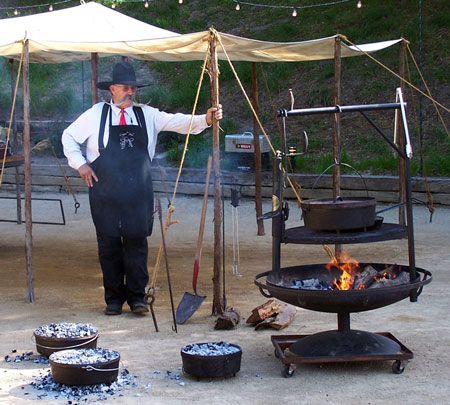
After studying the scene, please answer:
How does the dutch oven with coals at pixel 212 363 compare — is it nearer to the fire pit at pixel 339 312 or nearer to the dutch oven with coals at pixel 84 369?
the fire pit at pixel 339 312

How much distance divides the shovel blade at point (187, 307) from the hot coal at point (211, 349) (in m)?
1.10

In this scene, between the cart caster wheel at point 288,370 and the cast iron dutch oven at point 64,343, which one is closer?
the cart caster wheel at point 288,370

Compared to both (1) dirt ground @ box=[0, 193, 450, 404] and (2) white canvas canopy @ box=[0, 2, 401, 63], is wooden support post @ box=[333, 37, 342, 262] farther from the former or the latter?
(1) dirt ground @ box=[0, 193, 450, 404]

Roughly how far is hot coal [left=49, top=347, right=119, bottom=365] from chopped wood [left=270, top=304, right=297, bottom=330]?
142 cm

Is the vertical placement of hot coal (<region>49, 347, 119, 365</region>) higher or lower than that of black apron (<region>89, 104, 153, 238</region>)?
lower

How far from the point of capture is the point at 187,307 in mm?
5914

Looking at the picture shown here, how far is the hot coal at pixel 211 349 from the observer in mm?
4555

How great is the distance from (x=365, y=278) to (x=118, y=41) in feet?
9.35

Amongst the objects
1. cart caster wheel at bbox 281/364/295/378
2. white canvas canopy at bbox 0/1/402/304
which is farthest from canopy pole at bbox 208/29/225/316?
cart caster wheel at bbox 281/364/295/378

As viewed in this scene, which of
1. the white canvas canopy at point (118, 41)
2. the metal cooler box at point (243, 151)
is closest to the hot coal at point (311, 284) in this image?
the white canvas canopy at point (118, 41)

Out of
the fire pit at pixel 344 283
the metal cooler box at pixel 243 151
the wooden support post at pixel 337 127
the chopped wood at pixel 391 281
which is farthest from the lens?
the metal cooler box at pixel 243 151

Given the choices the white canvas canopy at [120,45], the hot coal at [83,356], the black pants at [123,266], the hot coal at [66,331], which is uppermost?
the white canvas canopy at [120,45]

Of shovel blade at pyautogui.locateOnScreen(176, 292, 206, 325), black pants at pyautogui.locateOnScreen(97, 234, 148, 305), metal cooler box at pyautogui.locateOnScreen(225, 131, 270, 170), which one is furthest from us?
metal cooler box at pyautogui.locateOnScreen(225, 131, 270, 170)

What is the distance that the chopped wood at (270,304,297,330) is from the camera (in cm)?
557
